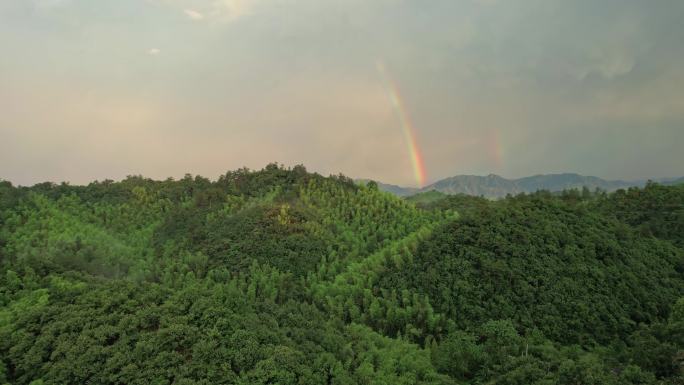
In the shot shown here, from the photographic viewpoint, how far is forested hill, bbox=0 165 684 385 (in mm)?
20031

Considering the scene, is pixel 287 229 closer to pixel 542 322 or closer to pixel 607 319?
pixel 542 322

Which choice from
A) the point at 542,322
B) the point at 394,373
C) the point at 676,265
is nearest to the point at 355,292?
the point at 394,373

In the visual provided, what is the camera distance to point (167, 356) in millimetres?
19250

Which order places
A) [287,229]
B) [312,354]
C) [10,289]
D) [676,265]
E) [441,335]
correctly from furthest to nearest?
[287,229] < [676,265] < [441,335] < [10,289] < [312,354]

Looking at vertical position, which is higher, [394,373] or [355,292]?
[355,292]

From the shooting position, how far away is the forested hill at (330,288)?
20031mm

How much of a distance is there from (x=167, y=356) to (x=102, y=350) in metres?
2.82

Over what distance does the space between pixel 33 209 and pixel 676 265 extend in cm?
6014

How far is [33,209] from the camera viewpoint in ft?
151

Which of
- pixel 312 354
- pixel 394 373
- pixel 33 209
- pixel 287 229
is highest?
pixel 33 209

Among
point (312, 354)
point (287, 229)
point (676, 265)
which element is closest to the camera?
point (312, 354)

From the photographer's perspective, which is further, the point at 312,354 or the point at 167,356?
the point at 312,354

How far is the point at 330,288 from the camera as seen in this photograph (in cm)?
3238

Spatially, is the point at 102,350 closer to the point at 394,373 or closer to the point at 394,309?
the point at 394,373
